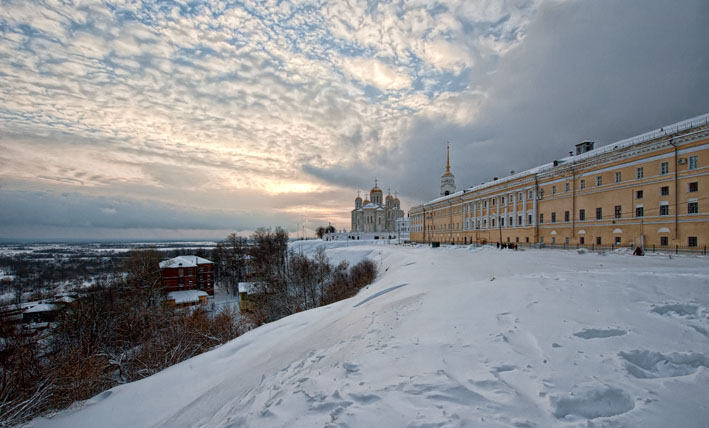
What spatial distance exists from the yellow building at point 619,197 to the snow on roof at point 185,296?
147 feet

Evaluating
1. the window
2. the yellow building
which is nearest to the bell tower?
the yellow building

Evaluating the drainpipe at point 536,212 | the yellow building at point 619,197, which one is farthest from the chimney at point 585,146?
the drainpipe at point 536,212

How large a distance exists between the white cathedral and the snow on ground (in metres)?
97.3

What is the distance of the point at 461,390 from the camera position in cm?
436

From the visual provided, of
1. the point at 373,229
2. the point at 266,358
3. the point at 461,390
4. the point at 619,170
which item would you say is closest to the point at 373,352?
the point at 461,390

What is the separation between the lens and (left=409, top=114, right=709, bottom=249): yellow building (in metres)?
24.3

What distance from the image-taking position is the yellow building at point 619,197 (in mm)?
24281

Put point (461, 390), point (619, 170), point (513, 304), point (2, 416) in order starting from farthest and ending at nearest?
1. point (619, 170)
2. point (513, 304)
3. point (2, 416)
4. point (461, 390)

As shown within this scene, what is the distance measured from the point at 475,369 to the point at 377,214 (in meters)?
104

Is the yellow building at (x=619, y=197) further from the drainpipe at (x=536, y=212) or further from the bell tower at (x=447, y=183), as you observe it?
the bell tower at (x=447, y=183)

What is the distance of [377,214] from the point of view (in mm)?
109188

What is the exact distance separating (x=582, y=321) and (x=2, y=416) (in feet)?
48.4

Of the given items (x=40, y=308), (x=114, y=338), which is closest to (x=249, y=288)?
(x=40, y=308)

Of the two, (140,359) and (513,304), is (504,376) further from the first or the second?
(140,359)
